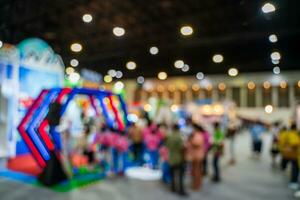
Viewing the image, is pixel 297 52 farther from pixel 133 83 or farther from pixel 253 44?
pixel 133 83

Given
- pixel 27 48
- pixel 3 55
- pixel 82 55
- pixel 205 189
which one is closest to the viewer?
pixel 205 189

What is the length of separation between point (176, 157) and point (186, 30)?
8.53 meters

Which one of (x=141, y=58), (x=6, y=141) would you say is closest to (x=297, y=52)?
(x=141, y=58)

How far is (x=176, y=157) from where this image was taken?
19.6 feet

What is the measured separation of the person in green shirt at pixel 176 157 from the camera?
5.99m

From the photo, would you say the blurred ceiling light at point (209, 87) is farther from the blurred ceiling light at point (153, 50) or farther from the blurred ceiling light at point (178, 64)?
the blurred ceiling light at point (153, 50)

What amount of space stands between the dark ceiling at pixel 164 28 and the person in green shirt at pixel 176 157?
5.30 m

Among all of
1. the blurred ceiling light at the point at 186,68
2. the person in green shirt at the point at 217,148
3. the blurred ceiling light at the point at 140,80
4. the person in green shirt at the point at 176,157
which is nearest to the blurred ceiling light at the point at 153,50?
the blurred ceiling light at the point at 186,68

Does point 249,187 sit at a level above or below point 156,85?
below

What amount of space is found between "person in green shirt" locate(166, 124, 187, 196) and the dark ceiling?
530 centimetres

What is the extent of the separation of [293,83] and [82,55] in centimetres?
1209

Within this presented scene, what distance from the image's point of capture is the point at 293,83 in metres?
11.7

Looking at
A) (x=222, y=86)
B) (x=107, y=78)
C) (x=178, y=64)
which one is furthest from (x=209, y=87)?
(x=107, y=78)

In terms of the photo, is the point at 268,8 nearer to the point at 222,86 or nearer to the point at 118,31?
the point at 118,31
